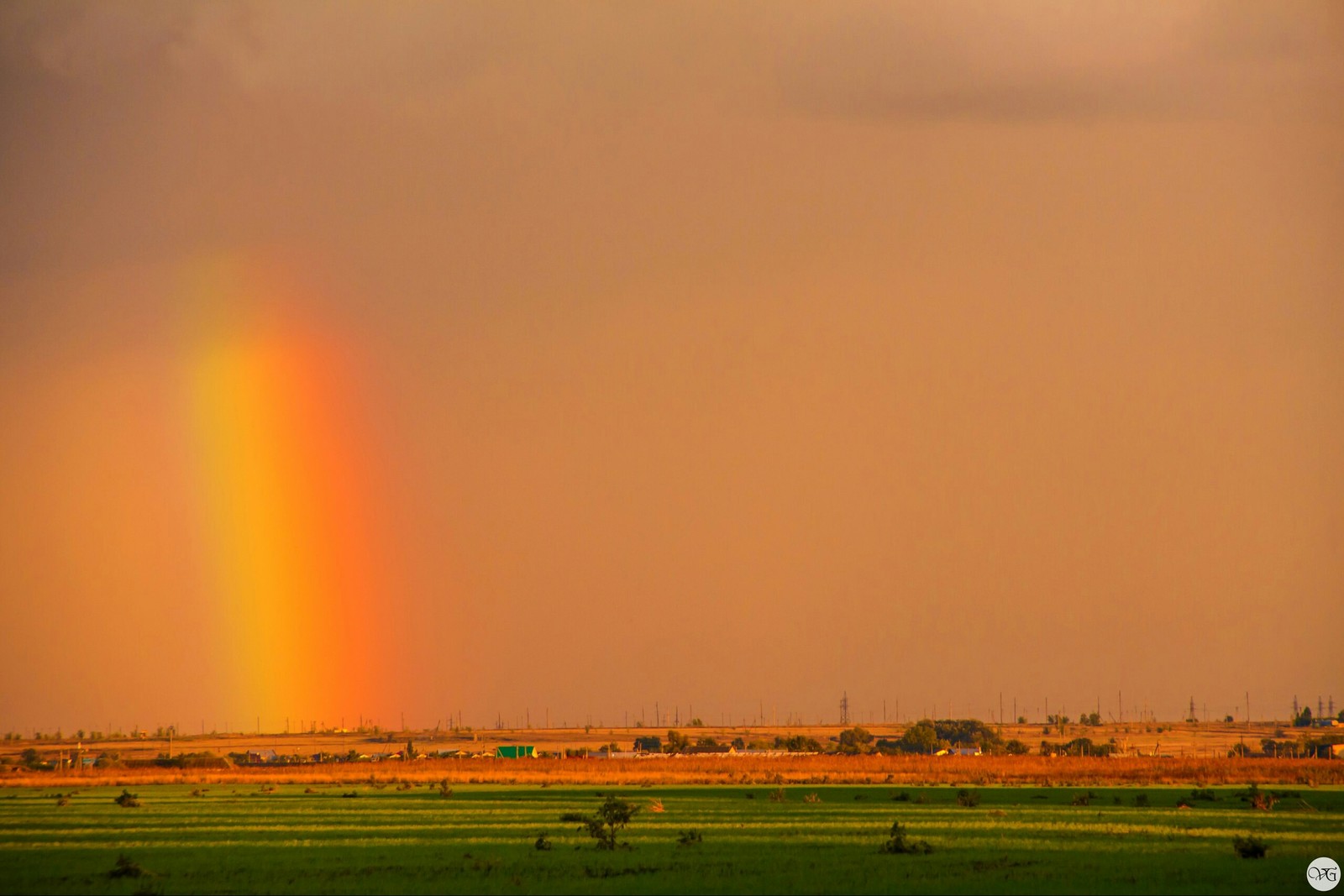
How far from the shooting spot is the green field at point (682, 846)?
36.8m

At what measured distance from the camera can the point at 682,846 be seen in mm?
46500

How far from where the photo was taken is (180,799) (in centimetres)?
8231

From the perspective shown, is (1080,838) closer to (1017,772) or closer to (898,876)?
(898,876)

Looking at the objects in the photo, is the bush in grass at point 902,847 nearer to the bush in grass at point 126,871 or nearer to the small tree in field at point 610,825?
the small tree in field at point 610,825

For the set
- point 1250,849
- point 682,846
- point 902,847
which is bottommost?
point 682,846

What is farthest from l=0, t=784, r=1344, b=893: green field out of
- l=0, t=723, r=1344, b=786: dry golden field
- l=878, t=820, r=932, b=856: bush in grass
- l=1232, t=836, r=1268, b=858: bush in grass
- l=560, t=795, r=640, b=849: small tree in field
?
l=0, t=723, r=1344, b=786: dry golden field

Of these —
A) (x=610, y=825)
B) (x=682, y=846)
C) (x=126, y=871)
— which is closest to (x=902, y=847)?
(x=682, y=846)

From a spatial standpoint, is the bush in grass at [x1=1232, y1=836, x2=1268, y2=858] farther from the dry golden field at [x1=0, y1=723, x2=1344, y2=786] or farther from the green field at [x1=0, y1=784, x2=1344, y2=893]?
the dry golden field at [x1=0, y1=723, x2=1344, y2=786]

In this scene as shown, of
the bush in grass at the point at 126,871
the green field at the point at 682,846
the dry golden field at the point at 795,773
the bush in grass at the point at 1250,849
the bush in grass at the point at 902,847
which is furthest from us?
the dry golden field at the point at 795,773

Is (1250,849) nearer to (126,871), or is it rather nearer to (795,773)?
(126,871)

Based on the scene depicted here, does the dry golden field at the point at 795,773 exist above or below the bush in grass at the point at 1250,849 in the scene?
below

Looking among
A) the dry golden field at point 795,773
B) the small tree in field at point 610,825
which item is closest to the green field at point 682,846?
the small tree in field at point 610,825

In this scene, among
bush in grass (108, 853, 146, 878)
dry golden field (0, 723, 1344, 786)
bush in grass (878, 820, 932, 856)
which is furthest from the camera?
dry golden field (0, 723, 1344, 786)

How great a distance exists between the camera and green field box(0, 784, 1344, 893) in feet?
121
